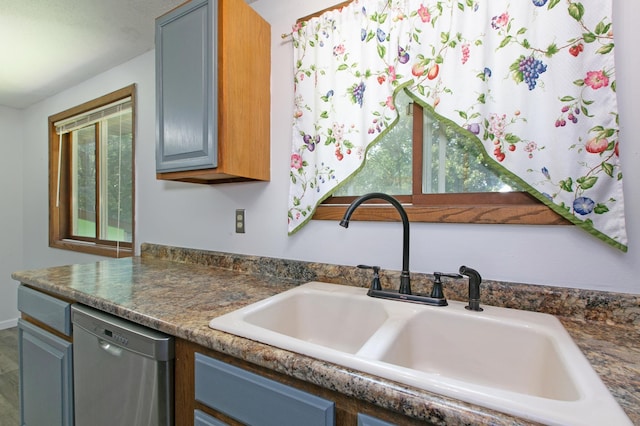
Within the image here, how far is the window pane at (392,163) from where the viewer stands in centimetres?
118

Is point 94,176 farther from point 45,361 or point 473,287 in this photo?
point 473,287

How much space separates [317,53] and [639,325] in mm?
1414

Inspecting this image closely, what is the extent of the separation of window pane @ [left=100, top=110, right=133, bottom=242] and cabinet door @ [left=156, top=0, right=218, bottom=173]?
1.11m

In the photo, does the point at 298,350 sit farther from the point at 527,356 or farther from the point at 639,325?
the point at 639,325

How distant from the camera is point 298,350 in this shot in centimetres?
63

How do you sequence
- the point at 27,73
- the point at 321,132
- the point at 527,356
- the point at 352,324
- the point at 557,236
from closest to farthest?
the point at 527,356 → the point at 557,236 → the point at 352,324 → the point at 321,132 → the point at 27,73

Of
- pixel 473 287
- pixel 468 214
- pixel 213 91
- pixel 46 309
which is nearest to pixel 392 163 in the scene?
pixel 468 214

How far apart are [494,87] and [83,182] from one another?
3415mm

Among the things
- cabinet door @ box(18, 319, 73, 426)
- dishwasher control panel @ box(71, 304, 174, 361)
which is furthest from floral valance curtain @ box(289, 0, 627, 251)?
cabinet door @ box(18, 319, 73, 426)

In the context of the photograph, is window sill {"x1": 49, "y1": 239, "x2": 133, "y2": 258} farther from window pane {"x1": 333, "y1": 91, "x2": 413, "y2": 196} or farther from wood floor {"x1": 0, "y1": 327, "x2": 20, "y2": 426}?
window pane {"x1": 333, "y1": 91, "x2": 413, "y2": 196}

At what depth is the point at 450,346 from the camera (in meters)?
0.87

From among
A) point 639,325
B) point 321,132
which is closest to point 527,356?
point 639,325

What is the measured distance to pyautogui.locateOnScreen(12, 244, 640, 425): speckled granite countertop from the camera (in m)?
0.51

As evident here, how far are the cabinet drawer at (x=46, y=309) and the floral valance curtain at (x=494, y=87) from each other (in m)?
1.06
